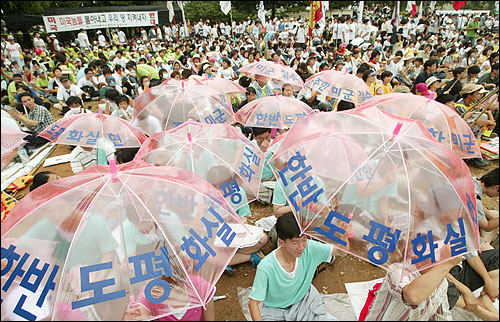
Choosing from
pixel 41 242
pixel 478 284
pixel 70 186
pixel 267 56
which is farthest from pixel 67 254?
pixel 267 56

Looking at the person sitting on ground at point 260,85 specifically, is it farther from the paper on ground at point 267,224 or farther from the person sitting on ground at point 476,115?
the person sitting on ground at point 476,115

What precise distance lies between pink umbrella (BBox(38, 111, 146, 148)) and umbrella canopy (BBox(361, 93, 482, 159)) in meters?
3.76

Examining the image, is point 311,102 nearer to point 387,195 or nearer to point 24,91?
point 387,195

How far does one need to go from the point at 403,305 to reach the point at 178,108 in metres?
4.55

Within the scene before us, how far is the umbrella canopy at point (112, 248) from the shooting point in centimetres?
196

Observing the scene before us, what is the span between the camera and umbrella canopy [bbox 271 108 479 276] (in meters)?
2.49

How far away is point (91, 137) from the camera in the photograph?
15.1 ft

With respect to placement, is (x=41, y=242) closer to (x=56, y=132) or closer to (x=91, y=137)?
(x=91, y=137)

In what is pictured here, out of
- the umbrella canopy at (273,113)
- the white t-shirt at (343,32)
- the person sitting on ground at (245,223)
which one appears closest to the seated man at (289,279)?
the person sitting on ground at (245,223)

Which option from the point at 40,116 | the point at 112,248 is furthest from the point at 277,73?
the point at 40,116

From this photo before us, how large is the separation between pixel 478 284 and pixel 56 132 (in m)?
6.15

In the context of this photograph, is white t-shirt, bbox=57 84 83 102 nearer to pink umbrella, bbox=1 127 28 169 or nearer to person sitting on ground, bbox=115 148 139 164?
person sitting on ground, bbox=115 148 139 164

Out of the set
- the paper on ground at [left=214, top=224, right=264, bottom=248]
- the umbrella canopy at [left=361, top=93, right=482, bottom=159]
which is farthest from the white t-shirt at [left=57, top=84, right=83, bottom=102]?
the umbrella canopy at [left=361, top=93, right=482, bottom=159]

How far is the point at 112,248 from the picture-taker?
2.06 meters
